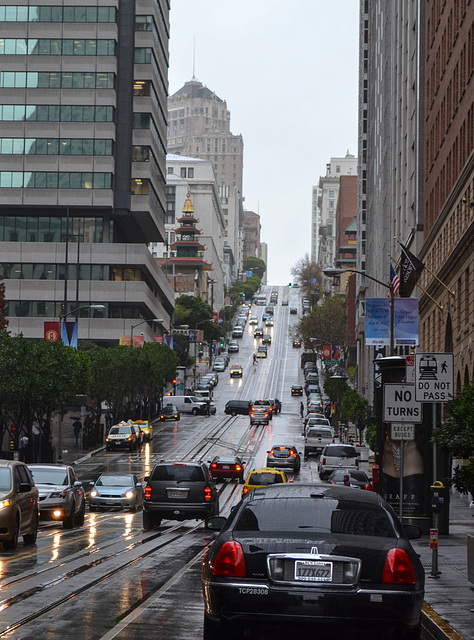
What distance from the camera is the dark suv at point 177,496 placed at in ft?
86.9

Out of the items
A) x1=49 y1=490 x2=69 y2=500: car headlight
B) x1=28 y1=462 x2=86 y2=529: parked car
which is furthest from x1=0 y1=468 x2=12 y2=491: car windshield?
x1=49 y1=490 x2=69 y2=500: car headlight

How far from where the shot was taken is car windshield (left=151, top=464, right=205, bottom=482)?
27.1m

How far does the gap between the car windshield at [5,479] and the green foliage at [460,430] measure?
831 centimetres

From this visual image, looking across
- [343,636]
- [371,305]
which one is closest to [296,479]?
[371,305]

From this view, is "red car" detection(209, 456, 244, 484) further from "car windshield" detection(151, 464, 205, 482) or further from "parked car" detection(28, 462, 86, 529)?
"car windshield" detection(151, 464, 205, 482)

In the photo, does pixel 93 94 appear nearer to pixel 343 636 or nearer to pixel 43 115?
pixel 43 115

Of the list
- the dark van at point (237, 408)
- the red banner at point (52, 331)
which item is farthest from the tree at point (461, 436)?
the dark van at point (237, 408)

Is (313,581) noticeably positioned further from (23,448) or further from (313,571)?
(23,448)

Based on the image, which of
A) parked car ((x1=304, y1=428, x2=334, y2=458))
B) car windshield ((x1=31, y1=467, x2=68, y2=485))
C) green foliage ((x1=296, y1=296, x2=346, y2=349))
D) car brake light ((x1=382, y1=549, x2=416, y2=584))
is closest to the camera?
car brake light ((x1=382, y1=549, x2=416, y2=584))

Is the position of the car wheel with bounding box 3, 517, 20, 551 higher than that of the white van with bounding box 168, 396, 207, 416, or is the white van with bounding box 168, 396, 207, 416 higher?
the white van with bounding box 168, 396, 207, 416

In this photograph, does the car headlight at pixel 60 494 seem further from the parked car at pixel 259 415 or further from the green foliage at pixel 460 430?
the parked car at pixel 259 415

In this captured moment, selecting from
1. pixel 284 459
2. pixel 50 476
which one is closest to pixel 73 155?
pixel 284 459

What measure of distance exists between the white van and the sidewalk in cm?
7790

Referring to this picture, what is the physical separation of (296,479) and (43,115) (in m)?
67.2
